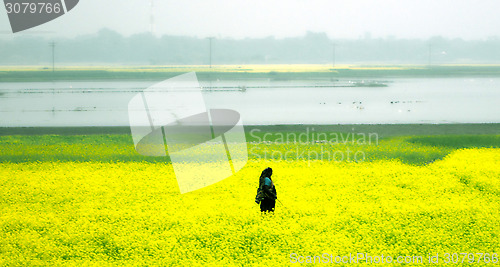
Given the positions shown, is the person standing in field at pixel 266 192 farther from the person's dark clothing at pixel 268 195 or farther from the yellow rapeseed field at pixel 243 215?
the yellow rapeseed field at pixel 243 215

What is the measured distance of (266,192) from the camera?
9680 mm

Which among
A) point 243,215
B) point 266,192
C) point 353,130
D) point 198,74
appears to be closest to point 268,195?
point 266,192

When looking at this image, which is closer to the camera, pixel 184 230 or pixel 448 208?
pixel 184 230

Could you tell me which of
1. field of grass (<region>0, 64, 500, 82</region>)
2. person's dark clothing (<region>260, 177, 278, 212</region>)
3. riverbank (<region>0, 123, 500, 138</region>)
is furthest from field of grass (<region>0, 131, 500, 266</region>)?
field of grass (<region>0, 64, 500, 82</region>)

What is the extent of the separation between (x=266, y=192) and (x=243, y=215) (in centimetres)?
76

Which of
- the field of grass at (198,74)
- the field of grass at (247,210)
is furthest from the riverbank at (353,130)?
the field of grass at (198,74)

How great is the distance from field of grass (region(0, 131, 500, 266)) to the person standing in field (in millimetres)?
206

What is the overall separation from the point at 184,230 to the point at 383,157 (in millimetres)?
8959

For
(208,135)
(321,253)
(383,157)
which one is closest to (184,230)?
(321,253)

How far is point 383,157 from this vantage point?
651 inches

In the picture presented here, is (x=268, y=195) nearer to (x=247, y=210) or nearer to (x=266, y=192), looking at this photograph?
(x=266, y=192)

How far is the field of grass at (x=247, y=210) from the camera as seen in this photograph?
8.41 meters

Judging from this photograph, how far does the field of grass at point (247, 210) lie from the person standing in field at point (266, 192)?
0.67ft

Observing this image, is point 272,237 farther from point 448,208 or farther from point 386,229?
point 448,208
